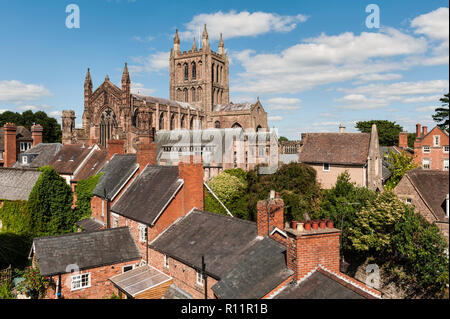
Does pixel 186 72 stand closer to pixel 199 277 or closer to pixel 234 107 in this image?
Answer: pixel 234 107

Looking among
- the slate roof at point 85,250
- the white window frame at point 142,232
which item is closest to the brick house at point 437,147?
the white window frame at point 142,232

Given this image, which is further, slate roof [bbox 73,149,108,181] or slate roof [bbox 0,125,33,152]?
slate roof [bbox 0,125,33,152]

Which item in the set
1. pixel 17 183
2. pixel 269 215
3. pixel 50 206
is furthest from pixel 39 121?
pixel 269 215

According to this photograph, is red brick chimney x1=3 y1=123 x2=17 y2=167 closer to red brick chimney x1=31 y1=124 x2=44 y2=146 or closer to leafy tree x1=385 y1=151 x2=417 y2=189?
red brick chimney x1=31 y1=124 x2=44 y2=146

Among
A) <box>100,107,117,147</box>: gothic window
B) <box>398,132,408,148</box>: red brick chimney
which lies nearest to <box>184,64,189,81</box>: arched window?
<box>100,107,117,147</box>: gothic window

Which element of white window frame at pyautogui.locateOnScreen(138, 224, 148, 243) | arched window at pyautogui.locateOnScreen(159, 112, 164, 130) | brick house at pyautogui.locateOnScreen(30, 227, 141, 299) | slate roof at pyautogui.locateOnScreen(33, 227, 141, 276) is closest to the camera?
brick house at pyautogui.locateOnScreen(30, 227, 141, 299)

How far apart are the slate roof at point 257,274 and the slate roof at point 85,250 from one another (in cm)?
1099

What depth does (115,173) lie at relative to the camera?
32562mm

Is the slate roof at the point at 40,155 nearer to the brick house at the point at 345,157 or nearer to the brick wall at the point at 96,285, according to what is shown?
the brick wall at the point at 96,285

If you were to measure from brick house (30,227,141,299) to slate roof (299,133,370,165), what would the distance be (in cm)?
2226

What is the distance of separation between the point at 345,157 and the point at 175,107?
54.4 m

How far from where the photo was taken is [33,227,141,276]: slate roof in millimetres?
21188

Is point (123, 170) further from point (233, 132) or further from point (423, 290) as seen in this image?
point (233, 132)

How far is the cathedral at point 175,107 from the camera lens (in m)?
66.4
